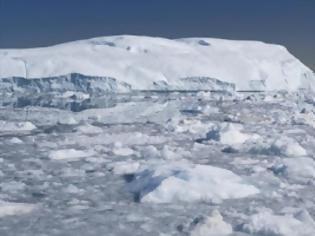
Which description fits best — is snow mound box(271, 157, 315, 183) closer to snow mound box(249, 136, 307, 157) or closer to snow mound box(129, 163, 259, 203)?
snow mound box(129, 163, 259, 203)

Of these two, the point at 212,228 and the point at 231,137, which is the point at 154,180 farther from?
the point at 231,137

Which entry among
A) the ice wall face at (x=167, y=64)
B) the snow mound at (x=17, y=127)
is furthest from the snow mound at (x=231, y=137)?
the ice wall face at (x=167, y=64)

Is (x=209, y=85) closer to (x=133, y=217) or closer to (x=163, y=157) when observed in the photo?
(x=163, y=157)

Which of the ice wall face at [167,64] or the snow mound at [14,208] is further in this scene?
the ice wall face at [167,64]

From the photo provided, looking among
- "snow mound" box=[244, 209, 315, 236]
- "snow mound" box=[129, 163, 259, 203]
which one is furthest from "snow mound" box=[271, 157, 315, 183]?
"snow mound" box=[244, 209, 315, 236]

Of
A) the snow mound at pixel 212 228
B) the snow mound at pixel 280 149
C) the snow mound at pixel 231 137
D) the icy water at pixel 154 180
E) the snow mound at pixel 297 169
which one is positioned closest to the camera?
the snow mound at pixel 212 228

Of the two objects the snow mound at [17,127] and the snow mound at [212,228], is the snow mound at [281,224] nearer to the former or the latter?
the snow mound at [212,228]

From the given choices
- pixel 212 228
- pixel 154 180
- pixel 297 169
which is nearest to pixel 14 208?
pixel 154 180

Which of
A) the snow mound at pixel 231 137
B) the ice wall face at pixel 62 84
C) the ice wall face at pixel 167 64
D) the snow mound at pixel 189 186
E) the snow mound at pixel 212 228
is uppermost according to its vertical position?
the ice wall face at pixel 167 64
